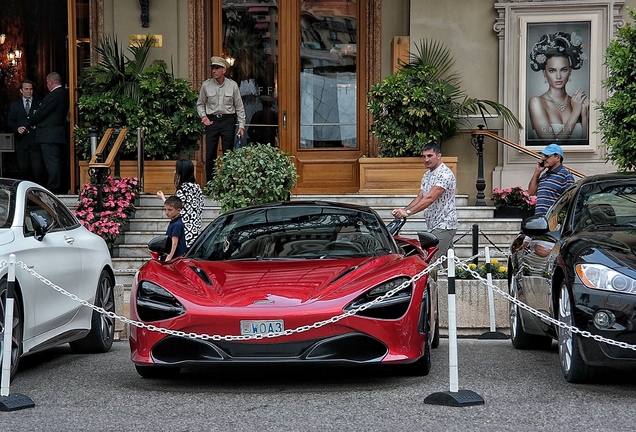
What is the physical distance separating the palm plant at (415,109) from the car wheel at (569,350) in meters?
8.45

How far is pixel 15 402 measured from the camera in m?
7.28

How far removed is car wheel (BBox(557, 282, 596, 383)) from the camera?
769cm

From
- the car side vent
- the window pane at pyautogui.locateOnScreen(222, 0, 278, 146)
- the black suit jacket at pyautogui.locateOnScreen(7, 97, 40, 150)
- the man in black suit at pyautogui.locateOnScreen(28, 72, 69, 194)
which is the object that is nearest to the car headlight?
the car side vent

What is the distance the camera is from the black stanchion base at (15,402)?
7.19m

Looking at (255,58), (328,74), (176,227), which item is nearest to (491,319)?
(176,227)

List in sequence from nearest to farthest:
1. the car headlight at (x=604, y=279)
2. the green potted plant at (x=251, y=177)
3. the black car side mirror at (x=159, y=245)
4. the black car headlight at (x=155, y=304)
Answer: the car headlight at (x=604, y=279), the black car headlight at (x=155, y=304), the black car side mirror at (x=159, y=245), the green potted plant at (x=251, y=177)

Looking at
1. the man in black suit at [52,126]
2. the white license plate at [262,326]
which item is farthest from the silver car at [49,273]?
the man in black suit at [52,126]

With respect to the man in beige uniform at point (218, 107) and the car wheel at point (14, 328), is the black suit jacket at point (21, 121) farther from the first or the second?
the car wheel at point (14, 328)

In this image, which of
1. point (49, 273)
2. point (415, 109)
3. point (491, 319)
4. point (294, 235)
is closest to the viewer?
point (49, 273)

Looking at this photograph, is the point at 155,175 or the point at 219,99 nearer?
the point at 219,99

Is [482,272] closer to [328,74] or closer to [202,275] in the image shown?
[202,275]

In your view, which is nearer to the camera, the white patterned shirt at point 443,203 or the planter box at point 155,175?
the white patterned shirt at point 443,203

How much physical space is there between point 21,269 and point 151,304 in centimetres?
107

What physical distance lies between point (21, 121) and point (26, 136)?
0.55 meters
